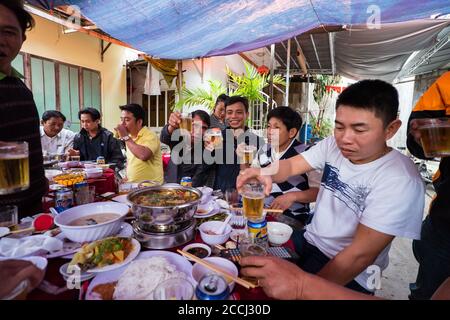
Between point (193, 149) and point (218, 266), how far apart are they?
2742mm

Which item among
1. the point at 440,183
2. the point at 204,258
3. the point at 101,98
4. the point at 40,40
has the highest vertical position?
the point at 40,40

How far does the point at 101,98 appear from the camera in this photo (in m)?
8.95

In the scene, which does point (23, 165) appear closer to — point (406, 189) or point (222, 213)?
point (222, 213)

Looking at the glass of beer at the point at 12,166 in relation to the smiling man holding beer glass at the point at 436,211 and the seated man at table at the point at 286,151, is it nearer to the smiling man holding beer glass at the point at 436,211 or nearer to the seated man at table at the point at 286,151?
the seated man at table at the point at 286,151

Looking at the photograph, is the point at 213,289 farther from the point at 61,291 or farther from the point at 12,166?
the point at 12,166

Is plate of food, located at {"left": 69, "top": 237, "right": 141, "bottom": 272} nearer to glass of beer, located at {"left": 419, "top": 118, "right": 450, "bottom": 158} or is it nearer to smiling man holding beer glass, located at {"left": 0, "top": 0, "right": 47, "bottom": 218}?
smiling man holding beer glass, located at {"left": 0, "top": 0, "right": 47, "bottom": 218}

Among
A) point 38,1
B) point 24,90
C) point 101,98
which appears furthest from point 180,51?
point 101,98

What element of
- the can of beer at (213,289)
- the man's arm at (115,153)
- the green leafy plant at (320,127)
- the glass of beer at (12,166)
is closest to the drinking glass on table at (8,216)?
the glass of beer at (12,166)

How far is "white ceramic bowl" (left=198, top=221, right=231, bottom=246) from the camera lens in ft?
5.55

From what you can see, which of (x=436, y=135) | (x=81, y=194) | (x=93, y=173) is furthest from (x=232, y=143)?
(x=436, y=135)

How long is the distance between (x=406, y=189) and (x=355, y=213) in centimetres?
38

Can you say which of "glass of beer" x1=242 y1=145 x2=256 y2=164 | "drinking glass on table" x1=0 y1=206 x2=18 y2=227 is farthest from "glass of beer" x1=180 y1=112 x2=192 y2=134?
"drinking glass on table" x1=0 y1=206 x2=18 y2=227

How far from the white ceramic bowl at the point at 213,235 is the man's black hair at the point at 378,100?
1264 mm

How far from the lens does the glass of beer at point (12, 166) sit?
4.39ft
